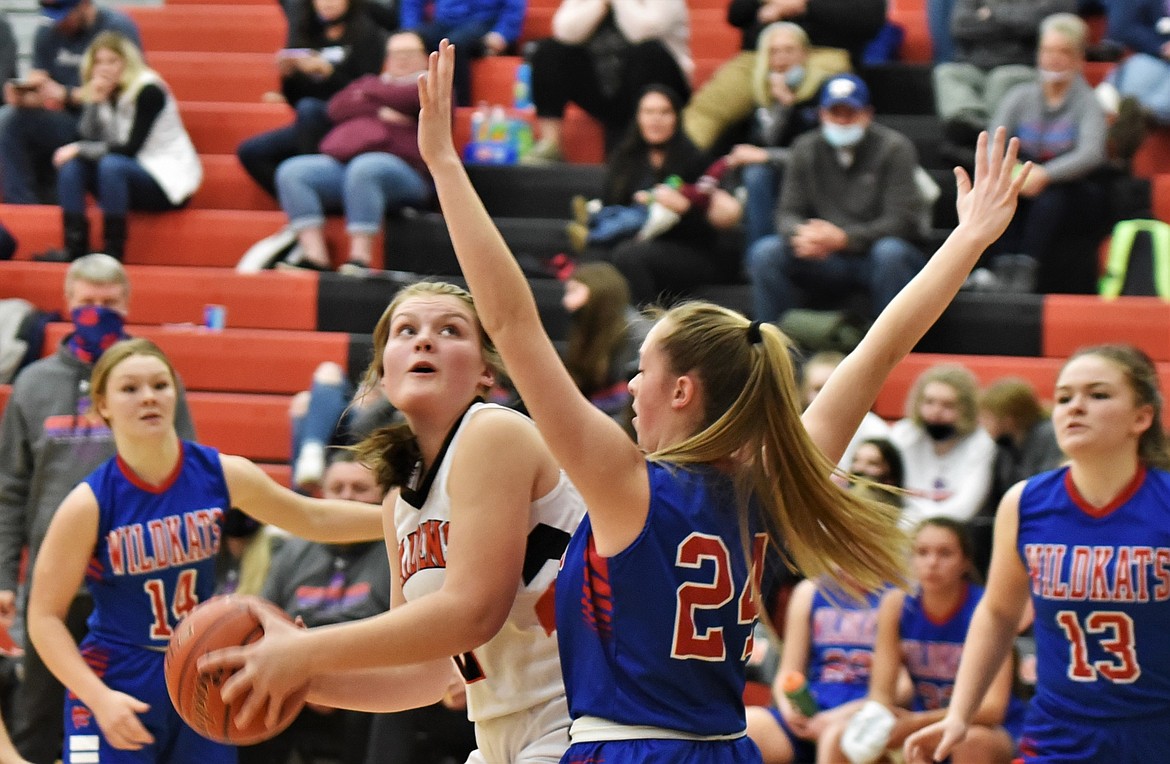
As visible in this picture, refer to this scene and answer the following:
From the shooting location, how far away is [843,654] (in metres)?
5.88

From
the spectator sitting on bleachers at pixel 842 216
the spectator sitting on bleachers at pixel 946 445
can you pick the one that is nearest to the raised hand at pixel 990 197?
the spectator sitting on bleachers at pixel 946 445

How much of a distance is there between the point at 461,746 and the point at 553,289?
9.14 ft

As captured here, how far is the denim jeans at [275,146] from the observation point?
8953 mm

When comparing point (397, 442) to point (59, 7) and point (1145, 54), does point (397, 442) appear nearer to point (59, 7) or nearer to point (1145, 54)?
point (1145, 54)

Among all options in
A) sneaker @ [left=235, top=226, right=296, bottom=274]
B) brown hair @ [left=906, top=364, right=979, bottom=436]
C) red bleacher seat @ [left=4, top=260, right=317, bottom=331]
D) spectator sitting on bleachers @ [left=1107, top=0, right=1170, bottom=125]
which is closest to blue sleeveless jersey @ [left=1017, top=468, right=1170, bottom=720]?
brown hair @ [left=906, top=364, right=979, bottom=436]

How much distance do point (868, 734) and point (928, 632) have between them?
0.45m

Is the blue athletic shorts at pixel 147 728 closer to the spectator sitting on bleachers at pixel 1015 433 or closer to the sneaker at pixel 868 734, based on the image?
the sneaker at pixel 868 734

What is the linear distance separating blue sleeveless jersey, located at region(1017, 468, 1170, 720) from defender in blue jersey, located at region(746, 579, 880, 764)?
1439 millimetres

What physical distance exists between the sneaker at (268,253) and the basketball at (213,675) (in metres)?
6.09

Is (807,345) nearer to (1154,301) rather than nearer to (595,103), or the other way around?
(1154,301)

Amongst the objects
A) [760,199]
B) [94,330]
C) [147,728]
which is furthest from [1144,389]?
[94,330]

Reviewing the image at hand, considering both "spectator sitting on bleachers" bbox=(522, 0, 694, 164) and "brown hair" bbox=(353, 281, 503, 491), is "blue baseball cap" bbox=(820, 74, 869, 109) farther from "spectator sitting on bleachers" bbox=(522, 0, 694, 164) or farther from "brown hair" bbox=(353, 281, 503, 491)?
"brown hair" bbox=(353, 281, 503, 491)

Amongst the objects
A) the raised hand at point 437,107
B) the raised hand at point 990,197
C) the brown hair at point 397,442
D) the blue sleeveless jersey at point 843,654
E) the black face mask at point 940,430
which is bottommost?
the blue sleeveless jersey at point 843,654

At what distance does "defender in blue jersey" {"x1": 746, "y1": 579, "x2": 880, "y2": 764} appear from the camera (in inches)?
226
